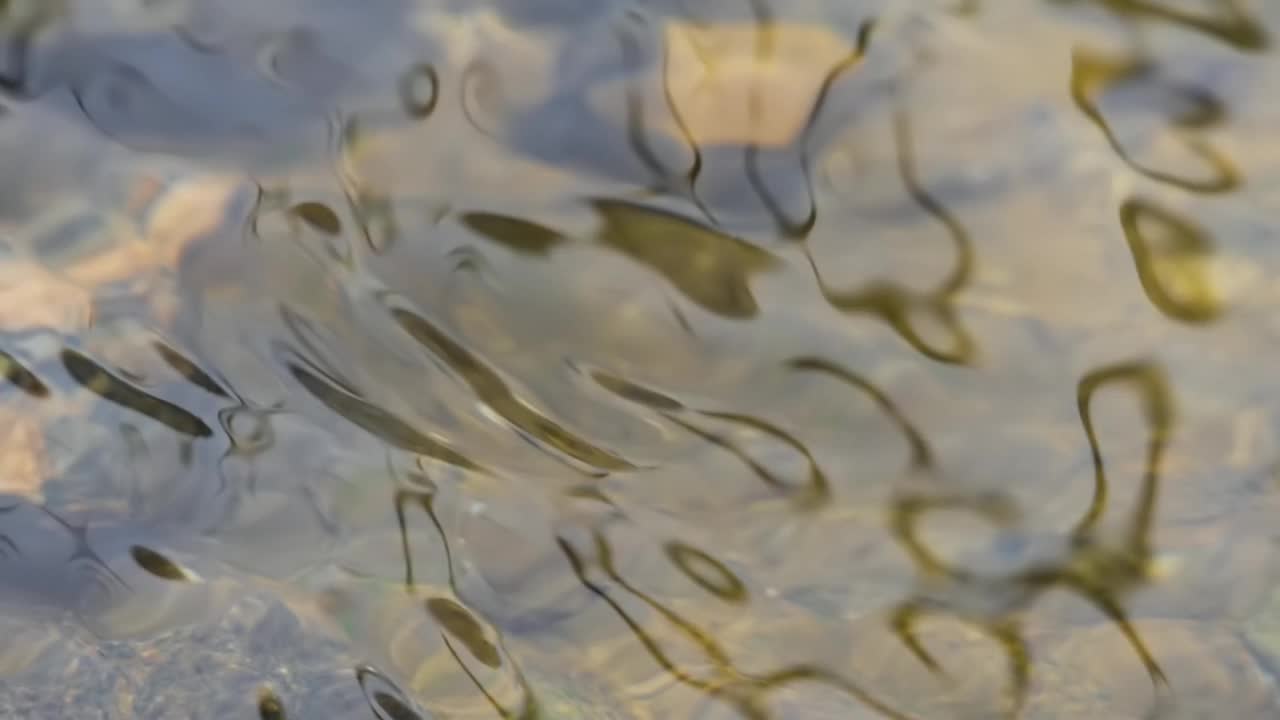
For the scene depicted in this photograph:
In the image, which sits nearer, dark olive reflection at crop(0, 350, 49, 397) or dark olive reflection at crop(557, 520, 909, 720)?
dark olive reflection at crop(557, 520, 909, 720)

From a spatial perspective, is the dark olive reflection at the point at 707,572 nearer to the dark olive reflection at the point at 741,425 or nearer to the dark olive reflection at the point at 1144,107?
the dark olive reflection at the point at 741,425

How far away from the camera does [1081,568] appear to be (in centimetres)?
89

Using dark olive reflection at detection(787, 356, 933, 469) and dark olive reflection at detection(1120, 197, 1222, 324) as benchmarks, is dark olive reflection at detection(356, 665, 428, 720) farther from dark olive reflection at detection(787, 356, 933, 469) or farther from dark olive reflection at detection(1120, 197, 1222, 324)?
dark olive reflection at detection(1120, 197, 1222, 324)

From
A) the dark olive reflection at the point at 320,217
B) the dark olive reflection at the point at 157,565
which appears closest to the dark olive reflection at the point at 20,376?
the dark olive reflection at the point at 157,565

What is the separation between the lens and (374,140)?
96 centimetres

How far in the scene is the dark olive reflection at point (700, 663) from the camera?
90 centimetres

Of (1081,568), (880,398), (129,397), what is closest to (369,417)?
(129,397)

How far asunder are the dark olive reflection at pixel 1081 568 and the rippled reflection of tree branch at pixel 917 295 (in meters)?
0.11

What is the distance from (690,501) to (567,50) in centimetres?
38

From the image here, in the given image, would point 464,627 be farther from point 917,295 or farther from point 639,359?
point 917,295

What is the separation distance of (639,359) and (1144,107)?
1.42 ft

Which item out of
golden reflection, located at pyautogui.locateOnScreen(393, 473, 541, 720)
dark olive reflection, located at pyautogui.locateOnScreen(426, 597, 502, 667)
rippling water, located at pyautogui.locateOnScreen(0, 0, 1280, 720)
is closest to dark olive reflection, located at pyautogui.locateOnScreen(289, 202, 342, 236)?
rippling water, located at pyautogui.locateOnScreen(0, 0, 1280, 720)

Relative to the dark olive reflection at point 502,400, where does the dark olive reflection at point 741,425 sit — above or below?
above

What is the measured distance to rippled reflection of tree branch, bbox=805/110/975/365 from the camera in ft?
2.96
